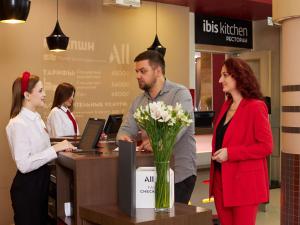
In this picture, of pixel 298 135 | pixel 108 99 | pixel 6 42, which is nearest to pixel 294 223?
pixel 298 135

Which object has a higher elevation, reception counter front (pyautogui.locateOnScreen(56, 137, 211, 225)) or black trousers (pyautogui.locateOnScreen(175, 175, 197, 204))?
reception counter front (pyautogui.locateOnScreen(56, 137, 211, 225))

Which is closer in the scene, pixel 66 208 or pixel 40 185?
pixel 66 208

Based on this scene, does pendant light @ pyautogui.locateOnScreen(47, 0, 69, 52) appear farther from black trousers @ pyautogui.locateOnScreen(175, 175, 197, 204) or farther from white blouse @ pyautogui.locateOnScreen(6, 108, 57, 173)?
black trousers @ pyautogui.locateOnScreen(175, 175, 197, 204)

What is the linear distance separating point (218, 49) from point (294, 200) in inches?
195

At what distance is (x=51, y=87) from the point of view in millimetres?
6184

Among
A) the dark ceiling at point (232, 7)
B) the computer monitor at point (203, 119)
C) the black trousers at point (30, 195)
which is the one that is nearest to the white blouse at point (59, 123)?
the computer monitor at point (203, 119)

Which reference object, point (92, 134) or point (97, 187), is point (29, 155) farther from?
point (97, 187)

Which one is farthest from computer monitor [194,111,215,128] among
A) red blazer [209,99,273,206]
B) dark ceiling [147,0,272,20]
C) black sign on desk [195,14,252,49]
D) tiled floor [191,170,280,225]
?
red blazer [209,99,273,206]

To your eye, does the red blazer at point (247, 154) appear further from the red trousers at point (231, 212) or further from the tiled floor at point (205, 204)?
the tiled floor at point (205, 204)

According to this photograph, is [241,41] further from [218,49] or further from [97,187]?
[97,187]

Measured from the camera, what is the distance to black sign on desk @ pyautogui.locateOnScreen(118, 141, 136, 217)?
2.06m

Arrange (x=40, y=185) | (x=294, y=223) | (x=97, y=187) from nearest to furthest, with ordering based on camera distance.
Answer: (x=97, y=187)
(x=40, y=185)
(x=294, y=223)

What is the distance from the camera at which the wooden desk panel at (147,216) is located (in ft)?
6.44

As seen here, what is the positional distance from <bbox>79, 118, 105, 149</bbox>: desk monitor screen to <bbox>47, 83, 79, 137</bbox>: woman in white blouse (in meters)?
2.28
